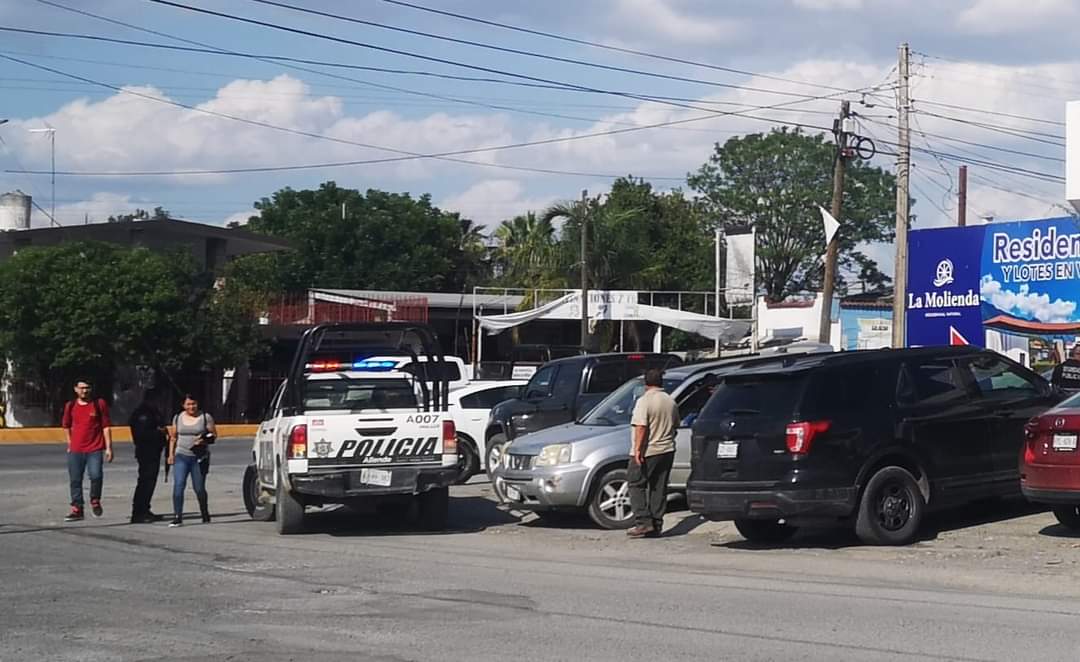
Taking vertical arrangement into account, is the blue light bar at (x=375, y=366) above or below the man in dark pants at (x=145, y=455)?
above

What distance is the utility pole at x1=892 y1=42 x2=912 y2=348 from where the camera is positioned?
30312 mm

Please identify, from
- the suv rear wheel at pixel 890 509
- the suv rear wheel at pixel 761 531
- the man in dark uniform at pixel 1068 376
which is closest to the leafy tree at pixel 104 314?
the man in dark uniform at pixel 1068 376

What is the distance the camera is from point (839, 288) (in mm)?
76375

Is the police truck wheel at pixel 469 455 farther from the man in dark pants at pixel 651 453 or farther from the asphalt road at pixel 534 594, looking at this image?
the man in dark pants at pixel 651 453

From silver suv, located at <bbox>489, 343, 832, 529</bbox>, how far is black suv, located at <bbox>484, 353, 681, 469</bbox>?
3673 mm

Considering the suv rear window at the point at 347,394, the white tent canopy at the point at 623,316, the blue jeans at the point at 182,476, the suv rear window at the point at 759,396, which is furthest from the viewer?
the white tent canopy at the point at 623,316

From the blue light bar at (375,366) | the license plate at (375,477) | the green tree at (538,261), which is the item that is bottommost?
the license plate at (375,477)

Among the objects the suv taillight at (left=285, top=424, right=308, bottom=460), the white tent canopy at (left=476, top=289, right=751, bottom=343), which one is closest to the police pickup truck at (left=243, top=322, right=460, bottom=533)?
the suv taillight at (left=285, top=424, right=308, bottom=460)

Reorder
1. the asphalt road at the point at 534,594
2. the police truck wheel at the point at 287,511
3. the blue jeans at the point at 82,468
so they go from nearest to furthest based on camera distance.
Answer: the asphalt road at the point at 534,594 → the police truck wheel at the point at 287,511 → the blue jeans at the point at 82,468

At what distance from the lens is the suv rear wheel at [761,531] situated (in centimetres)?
1462

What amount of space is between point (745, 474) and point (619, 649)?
4988 mm

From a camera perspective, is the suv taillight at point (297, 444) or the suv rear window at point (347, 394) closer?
the suv taillight at point (297, 444)

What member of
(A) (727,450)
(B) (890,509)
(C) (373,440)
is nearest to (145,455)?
(C) (373,440)

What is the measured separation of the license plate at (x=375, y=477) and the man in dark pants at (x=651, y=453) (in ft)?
8.73
